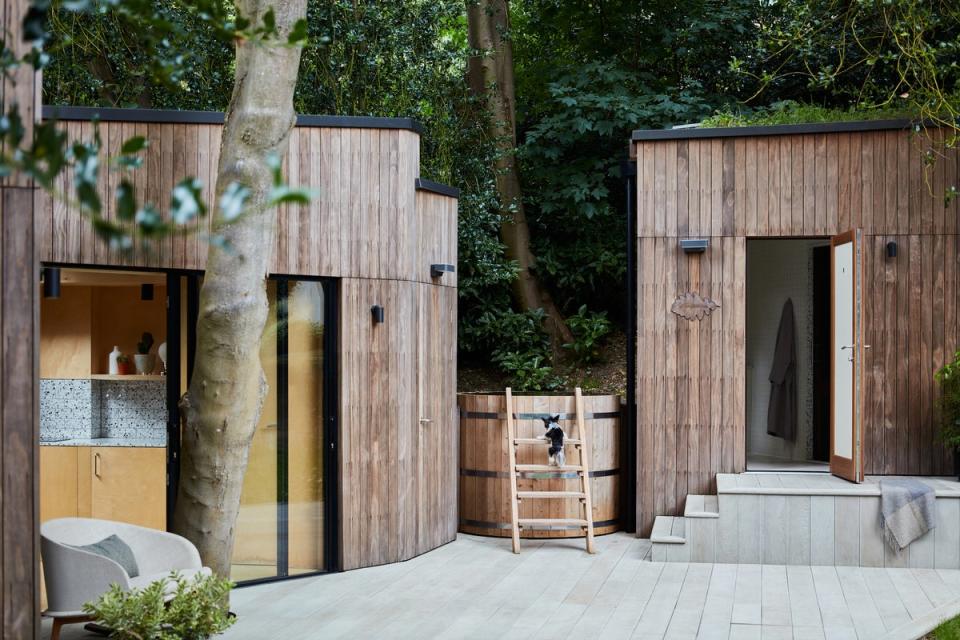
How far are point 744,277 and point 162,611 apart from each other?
506cm

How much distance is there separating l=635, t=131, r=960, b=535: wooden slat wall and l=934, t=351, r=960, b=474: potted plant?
0.25 metres

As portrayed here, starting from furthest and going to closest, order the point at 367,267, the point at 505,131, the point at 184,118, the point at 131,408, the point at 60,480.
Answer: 1. the point at 505,131
2. the point at 367,267
3. the point at 131,408
4. the point at 60,480
5. the point at 184,118

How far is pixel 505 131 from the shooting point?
11.6 metres

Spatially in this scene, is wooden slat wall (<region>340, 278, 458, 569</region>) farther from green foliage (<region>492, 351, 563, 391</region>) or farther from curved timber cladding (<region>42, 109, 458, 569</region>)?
green foliage (<region>492, 351, 563, 391</region>)

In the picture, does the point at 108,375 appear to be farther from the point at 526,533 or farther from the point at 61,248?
the point at 526,533

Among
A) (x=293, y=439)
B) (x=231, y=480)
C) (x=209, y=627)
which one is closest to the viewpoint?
(x=209, y=627)

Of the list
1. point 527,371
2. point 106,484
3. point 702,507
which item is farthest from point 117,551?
point 527,371

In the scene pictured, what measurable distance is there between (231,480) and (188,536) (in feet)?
Answer: 1.23

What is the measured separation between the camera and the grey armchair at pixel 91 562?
15.2 feet

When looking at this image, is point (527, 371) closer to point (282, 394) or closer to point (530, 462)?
point (530, 462)

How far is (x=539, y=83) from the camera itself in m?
13.0

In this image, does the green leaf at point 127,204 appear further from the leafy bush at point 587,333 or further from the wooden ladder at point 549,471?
the leafy bush at point 587,333

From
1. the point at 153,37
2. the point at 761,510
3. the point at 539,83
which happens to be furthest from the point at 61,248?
the point at 539,83

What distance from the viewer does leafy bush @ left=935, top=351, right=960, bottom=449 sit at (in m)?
7.07
